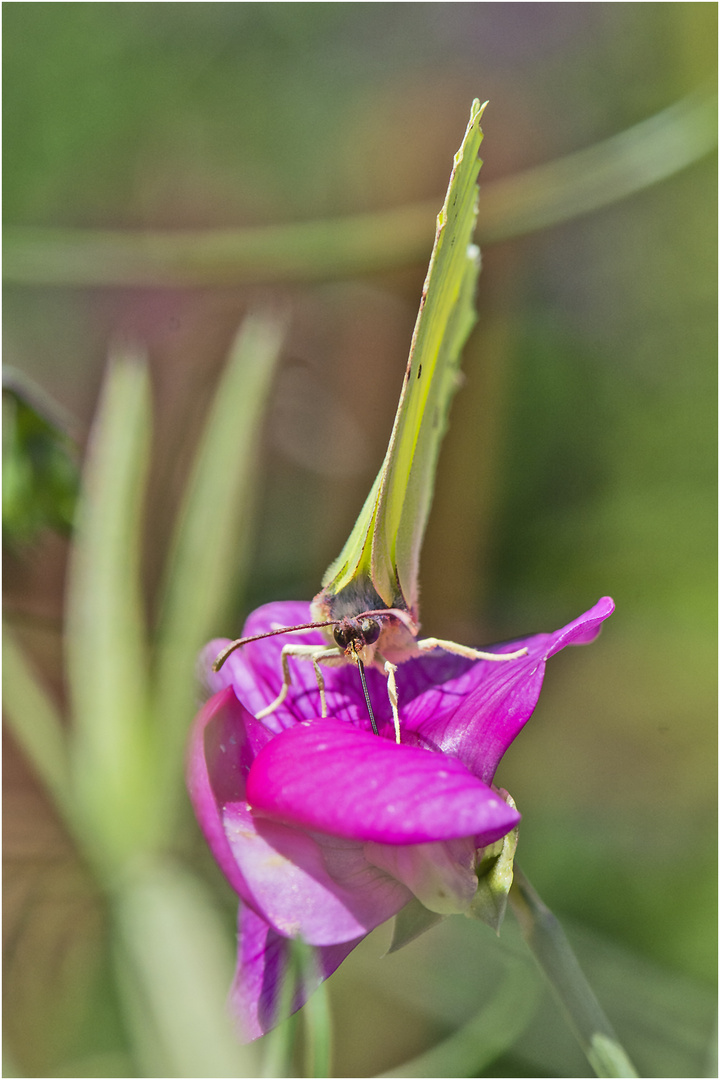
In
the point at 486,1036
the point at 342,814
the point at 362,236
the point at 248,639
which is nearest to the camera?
the point at 342,814

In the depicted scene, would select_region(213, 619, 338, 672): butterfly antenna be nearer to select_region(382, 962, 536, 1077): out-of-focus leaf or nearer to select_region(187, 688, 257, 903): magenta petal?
select_region(187, 688, 257, 903): magenta petal

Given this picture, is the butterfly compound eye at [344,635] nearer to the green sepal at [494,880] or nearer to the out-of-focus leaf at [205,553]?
the green sepal at [494,880]

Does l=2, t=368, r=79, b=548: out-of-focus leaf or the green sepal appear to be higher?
l=2, t=368, r=79, b=548: out-of-focus leaf

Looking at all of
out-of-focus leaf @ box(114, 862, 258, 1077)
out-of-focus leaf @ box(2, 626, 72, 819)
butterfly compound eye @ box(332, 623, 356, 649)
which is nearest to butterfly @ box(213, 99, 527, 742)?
butterfly compound eye @ box(332, 623, 356, 649)

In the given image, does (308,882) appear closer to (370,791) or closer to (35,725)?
(370,791)

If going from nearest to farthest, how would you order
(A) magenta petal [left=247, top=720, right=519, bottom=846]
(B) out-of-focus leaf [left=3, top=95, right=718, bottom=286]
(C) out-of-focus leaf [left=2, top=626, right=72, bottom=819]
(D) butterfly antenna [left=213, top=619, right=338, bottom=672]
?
(A) magenta petal [left=247, top=720, right=519, bottom=846], (D) butterfly antenna [left=213, top=619, right=338, bottom=672], (C) out-of-focus leaf [left=2, top=626, right=72, bottom=819], (B) out-of-focus leaf [left=3, top=95, right=718, bottom=286]

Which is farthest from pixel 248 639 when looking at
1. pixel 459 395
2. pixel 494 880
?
pixel 459 395

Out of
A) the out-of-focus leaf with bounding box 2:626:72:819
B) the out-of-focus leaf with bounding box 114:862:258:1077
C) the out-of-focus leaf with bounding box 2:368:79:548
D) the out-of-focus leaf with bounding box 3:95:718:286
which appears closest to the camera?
the out-of-focus leaf with bounding box 114:862:258:1077
